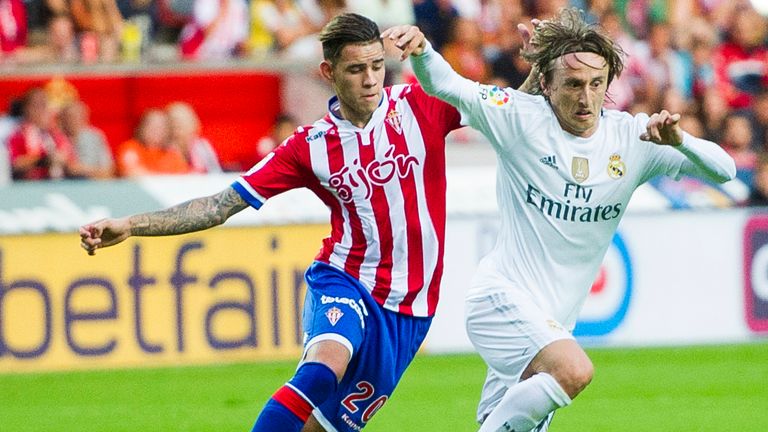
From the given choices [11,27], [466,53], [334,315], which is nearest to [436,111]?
[334,315]

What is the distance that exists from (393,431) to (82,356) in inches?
149

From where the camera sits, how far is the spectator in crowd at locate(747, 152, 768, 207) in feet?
43.7

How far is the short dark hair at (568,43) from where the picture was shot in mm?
6125

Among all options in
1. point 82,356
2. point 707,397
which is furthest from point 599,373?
point 82,356

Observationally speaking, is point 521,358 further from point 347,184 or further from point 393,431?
point 393,431

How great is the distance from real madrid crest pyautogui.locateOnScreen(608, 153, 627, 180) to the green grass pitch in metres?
2.82

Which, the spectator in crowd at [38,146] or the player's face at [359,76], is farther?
the spectator in crowd at [38,146]

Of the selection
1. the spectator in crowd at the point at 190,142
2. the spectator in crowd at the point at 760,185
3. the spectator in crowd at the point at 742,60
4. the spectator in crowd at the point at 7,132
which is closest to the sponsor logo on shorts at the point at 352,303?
the spectator in crowd at the point at 7,132

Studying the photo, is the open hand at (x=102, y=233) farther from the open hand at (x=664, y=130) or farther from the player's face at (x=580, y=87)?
the open hand at (x=664, y=130)

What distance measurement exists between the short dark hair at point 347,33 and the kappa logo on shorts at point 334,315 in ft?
3.49

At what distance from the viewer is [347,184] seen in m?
6.40

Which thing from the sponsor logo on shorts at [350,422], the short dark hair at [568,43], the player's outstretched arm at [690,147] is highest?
the short dark hair at [568,43]

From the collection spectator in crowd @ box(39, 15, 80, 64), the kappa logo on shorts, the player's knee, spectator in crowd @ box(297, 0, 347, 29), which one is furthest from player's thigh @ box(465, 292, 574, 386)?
spectator in crowd @ box(297, 0, 347, 29)

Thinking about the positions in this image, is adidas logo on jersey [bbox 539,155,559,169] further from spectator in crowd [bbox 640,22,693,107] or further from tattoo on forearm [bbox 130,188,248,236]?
spectator in crowd [bbox 640,22,693,107]
